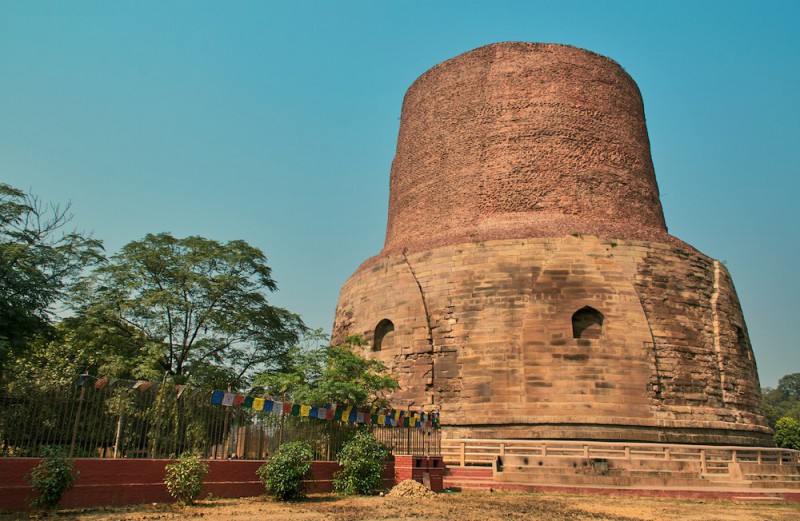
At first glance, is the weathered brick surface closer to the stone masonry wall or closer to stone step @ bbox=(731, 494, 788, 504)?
the stone masonry wall

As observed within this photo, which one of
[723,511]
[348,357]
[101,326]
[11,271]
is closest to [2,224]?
[11,271]

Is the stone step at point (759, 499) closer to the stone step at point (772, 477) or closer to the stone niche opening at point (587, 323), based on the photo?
the stone step at point (772, 477)

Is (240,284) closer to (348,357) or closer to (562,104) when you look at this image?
(348,357)

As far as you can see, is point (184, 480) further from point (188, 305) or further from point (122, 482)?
point (188, 305)

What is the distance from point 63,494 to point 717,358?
1497 centimetres

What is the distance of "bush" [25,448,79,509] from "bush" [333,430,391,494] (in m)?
4.60

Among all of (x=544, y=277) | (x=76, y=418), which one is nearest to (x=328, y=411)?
(x=76, y=418)

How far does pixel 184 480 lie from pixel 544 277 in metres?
10.3

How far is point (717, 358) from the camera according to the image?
639 inches

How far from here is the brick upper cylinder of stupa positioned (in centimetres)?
1797

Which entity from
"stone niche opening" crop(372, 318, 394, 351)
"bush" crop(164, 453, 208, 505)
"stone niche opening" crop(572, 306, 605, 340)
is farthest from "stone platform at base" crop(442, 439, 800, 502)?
"bush" crop(164, 453, 208, 505)

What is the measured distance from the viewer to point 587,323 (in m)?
15.9

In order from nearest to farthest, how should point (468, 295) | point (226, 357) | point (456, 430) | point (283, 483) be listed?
point (283, 483)
point (456, 430)
point (468, 295)
point (226, 357)

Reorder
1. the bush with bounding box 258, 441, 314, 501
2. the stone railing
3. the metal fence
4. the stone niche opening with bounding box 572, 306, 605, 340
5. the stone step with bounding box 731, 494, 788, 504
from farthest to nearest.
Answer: the stone niche opening with bounding box 572, 306, 605, 340, the stone railing, the stone step with bounding box 731, 494, 788, 504, the bush with bounding box 258, 441, 314, 501, the metal fence
